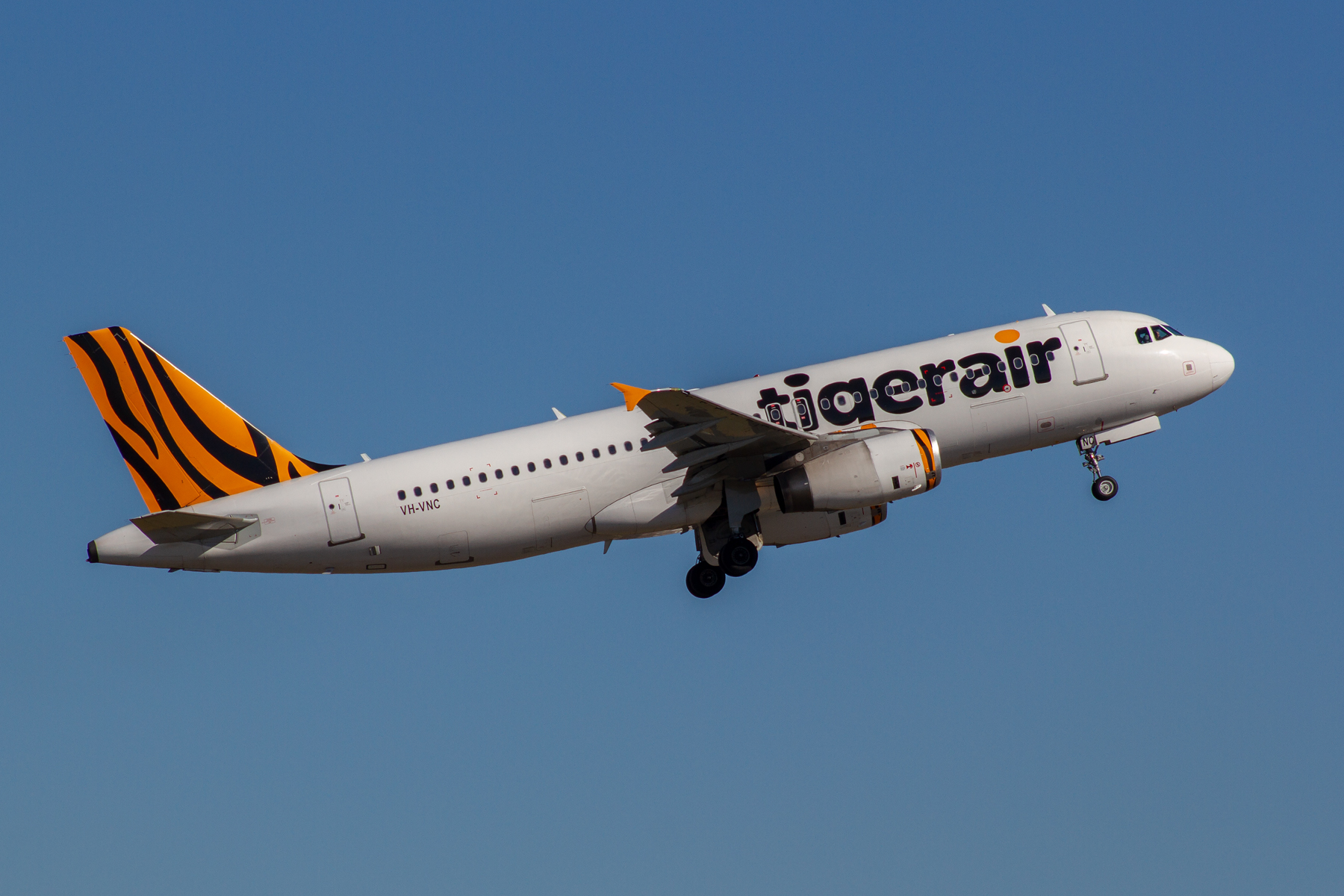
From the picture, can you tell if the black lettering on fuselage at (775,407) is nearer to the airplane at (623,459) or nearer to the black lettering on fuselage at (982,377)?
the airplane at (623,459)

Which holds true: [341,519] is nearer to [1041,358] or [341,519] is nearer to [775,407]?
[775,407]

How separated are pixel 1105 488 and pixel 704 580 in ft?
41.4

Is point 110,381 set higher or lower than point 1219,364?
higher

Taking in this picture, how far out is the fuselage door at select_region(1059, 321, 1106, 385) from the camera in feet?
133

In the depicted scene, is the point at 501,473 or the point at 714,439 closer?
the point at 714,439

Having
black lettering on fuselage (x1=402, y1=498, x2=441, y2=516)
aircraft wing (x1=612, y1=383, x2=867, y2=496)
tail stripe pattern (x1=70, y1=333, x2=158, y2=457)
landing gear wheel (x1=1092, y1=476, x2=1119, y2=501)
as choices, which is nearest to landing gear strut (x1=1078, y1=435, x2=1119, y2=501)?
landing gear wheel (x1=1092, y1=476, x2=1119, y2=501)

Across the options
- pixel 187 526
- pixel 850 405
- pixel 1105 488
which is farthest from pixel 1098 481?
pixel 187 526

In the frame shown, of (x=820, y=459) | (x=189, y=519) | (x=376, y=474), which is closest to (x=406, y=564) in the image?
(x=376, y=474)

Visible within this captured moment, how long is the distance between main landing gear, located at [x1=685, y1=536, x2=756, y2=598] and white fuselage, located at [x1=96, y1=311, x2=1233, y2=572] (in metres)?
1.42

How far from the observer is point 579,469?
126ft

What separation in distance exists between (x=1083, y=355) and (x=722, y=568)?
40.7 feet

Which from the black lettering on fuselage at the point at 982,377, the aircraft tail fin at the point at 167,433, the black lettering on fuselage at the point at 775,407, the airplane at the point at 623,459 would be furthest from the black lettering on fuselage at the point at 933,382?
the aircraft tail fin at the point at 167,433

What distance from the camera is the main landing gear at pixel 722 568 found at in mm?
39938

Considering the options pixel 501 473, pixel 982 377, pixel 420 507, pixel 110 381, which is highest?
pixel 110 381
